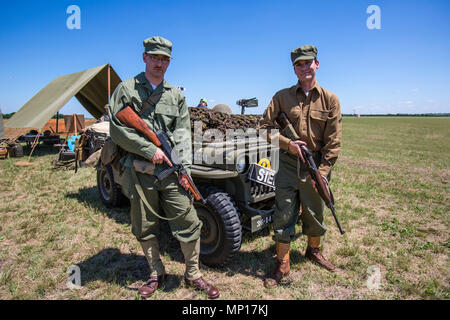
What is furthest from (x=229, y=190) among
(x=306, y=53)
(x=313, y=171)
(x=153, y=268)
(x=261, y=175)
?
(x=306, y=53)

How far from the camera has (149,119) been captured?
2.58 meters

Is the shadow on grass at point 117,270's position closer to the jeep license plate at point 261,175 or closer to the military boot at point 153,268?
the military boot at point 153,268

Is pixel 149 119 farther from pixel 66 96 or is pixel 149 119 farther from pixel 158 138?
pixel 66 96

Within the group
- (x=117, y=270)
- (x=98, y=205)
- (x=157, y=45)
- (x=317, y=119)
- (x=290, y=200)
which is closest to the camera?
(x=157, y=45)

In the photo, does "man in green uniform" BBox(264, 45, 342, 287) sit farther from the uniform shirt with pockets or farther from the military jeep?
the military jeep

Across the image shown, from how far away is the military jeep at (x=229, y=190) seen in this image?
311 cm

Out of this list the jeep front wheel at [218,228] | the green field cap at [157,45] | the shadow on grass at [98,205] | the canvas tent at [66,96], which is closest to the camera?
the green field cap at [157,45]

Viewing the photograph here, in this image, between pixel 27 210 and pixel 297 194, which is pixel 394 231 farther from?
pixel 27 210

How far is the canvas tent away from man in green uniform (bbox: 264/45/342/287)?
8.96 m

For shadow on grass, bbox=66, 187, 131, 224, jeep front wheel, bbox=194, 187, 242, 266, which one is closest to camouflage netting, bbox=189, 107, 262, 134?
jeep front wheel, bbox=194, 187, 242, 266

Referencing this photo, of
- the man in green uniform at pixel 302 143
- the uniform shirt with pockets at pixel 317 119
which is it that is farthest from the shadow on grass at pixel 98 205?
the uniform shirt with pockets at pixel 317 119

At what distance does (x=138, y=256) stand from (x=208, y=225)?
1.07m

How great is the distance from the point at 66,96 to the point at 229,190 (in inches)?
370

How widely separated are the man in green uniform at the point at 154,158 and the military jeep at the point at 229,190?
444mm
